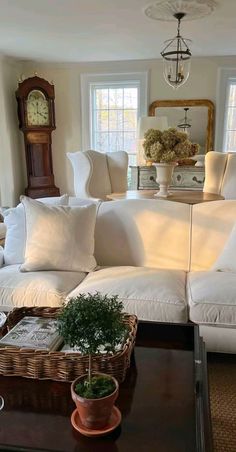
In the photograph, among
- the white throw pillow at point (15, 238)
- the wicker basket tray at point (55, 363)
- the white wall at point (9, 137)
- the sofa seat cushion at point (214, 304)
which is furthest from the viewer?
the white wall at point (9, 137)

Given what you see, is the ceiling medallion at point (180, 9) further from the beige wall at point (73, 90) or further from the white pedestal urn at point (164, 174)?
the beige wall at point (73, 90)

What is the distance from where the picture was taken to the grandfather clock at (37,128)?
16.2ft

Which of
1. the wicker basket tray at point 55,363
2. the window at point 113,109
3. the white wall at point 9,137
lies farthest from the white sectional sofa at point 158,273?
the window at point 113,109

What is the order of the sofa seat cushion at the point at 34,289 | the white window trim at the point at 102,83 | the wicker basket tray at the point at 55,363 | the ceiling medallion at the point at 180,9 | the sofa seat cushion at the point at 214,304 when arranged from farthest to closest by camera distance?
the white window trim at the point at 102,83
the ceiling medallion at the point at 180,9
the sofa seat cushion at the point at 34,289
the sofa seat cushion at the point at 214,304
the wicker basket tray at the point at 55,363

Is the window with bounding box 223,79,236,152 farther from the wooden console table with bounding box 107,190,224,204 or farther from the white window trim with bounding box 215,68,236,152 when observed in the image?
the wooden console table with bounding box 107,190,224,204

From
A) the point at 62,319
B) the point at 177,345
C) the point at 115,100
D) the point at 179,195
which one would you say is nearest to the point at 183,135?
the point at 179,195

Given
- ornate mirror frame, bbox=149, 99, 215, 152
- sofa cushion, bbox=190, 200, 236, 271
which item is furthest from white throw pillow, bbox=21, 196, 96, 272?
ornate mirror frame, bbox=149, 99, 215, 152

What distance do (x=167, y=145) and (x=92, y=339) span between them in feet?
7.32

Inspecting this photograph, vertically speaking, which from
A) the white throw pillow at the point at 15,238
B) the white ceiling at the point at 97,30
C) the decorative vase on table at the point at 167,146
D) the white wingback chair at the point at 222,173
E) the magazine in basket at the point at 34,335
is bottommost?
the magazine in basket at the point at 34,335

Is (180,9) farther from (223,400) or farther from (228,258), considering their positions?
(223,400)

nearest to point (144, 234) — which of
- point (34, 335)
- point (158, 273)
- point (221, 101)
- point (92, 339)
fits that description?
point (158, 273)

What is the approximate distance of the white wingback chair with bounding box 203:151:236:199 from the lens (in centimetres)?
376

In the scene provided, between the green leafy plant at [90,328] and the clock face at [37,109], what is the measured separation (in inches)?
179

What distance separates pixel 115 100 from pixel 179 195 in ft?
8.82
